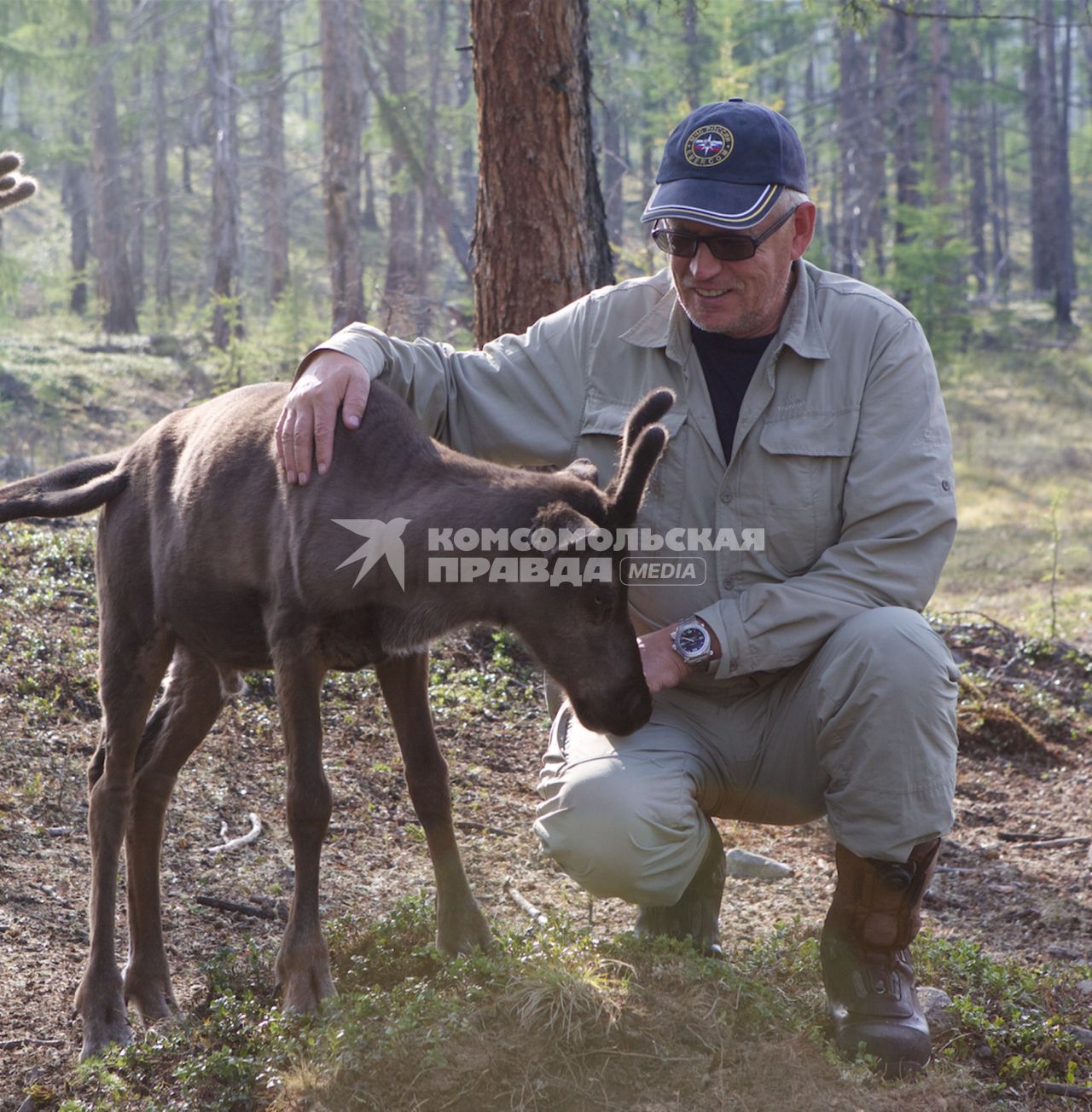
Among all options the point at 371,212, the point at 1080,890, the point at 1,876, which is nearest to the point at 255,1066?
the point at 1,876

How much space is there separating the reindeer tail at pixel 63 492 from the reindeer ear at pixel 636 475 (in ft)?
5.72

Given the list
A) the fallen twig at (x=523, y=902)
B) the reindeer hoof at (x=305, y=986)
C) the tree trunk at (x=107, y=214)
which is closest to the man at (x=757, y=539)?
the fallen twig at (x=523, y=902)

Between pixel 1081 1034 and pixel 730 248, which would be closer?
pixel 1081 1034

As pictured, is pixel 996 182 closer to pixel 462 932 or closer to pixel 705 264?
pixel 705 264

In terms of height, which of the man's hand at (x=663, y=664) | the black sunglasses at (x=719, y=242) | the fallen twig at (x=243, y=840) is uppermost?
the black sunglasses at (x=719, y=242)

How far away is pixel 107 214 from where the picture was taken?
27703 mm

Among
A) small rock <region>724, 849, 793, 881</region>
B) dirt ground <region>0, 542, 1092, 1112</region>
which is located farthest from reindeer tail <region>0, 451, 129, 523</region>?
small rock <region>724, 849, 793, 881</region>

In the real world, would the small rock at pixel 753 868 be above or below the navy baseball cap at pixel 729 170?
below

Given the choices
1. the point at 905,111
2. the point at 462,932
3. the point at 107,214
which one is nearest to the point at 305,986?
the point at 462,932

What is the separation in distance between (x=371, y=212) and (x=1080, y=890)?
39750 mm

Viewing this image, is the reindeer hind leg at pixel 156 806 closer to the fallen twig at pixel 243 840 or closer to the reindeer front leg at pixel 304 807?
the reindeer front leg at pixel 304 807

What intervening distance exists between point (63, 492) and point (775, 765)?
8.18 ft

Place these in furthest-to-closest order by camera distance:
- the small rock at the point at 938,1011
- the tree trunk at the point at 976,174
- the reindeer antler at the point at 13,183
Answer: the tree trunk at the point at 976,174 < the reindeer antler at the point at 13,183 < the small rock at the point at 938,1011

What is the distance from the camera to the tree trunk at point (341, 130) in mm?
16953
